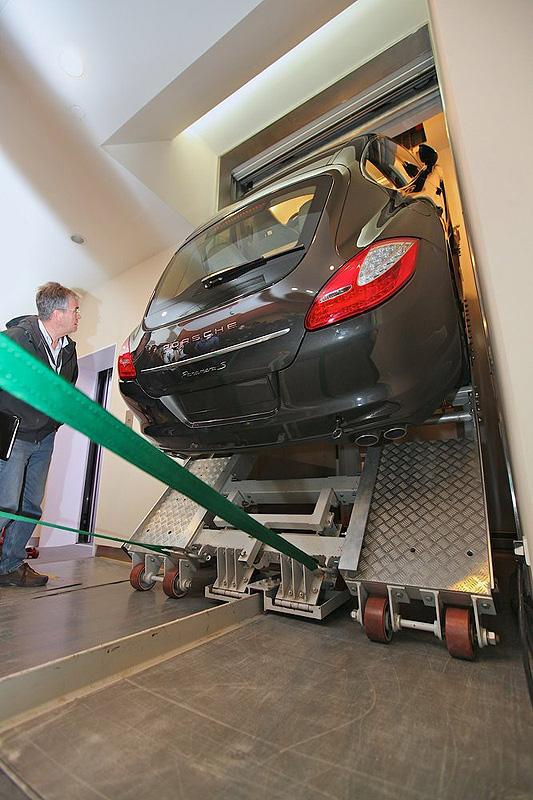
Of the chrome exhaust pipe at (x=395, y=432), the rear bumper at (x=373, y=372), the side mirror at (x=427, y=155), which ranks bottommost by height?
the chrome exhaust pipe at (x=395, y=432)

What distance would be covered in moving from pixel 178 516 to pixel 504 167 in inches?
77.7

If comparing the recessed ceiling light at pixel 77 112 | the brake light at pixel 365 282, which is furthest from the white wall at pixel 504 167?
the recessed ceiling light at pixel 77 112

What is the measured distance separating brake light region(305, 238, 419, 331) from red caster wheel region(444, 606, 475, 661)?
1006mm

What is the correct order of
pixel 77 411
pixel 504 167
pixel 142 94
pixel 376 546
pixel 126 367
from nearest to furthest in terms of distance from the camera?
pixel 77 411
pixel 504 167
pixel 376 546
pixel 126 367
pixel 142 94

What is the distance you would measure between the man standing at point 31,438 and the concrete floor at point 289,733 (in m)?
1.81

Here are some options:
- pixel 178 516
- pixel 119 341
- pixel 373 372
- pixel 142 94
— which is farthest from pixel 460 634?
pixel 119 341

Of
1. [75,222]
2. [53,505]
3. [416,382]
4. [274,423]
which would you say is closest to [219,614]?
[274,423]

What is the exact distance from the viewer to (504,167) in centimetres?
88

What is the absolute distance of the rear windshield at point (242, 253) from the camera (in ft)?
4.62

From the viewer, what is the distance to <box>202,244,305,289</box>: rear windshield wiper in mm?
1386

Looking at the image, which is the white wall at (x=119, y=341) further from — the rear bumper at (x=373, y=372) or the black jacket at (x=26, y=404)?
the rear bumper at (x=373, y=372)

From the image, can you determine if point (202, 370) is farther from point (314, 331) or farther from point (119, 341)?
point (119, 341)

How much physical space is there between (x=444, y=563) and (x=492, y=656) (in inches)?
11.6

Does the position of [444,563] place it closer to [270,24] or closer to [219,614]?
[219,614]
